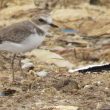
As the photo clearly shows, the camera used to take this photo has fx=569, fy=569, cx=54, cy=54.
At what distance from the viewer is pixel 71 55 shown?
32.7 feet

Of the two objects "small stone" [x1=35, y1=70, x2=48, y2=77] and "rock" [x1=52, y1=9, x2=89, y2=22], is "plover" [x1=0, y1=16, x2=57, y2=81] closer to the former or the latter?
"small stone" [x1=35, y1=70, x2=48, y2=77]

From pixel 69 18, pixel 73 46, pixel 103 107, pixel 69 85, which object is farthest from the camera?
pixel 69 18

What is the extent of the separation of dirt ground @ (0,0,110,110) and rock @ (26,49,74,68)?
0.10 metres

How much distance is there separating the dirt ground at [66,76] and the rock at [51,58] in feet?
0.33

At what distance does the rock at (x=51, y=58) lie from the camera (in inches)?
363

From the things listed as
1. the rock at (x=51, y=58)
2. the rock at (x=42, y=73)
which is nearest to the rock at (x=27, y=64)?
the rock at (x=51, y=58)

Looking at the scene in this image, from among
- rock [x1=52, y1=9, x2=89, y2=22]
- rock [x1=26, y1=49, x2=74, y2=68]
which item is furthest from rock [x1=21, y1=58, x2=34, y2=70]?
rock [x1=52, y1=9, x2=89, y2=22]

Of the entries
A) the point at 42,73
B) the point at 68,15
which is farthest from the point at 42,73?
the point at 68,15

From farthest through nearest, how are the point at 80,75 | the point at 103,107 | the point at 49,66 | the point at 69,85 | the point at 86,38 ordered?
the point at 86,38
the point at 49,66
the point at 80,75
the point at 69,85
the point at 103,107

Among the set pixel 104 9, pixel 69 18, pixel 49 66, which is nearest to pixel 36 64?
pixel 49 66

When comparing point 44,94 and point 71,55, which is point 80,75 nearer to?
point 44,94

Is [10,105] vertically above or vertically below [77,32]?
above

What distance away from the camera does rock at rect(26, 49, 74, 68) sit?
9219 mm

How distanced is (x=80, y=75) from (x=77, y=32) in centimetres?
409
